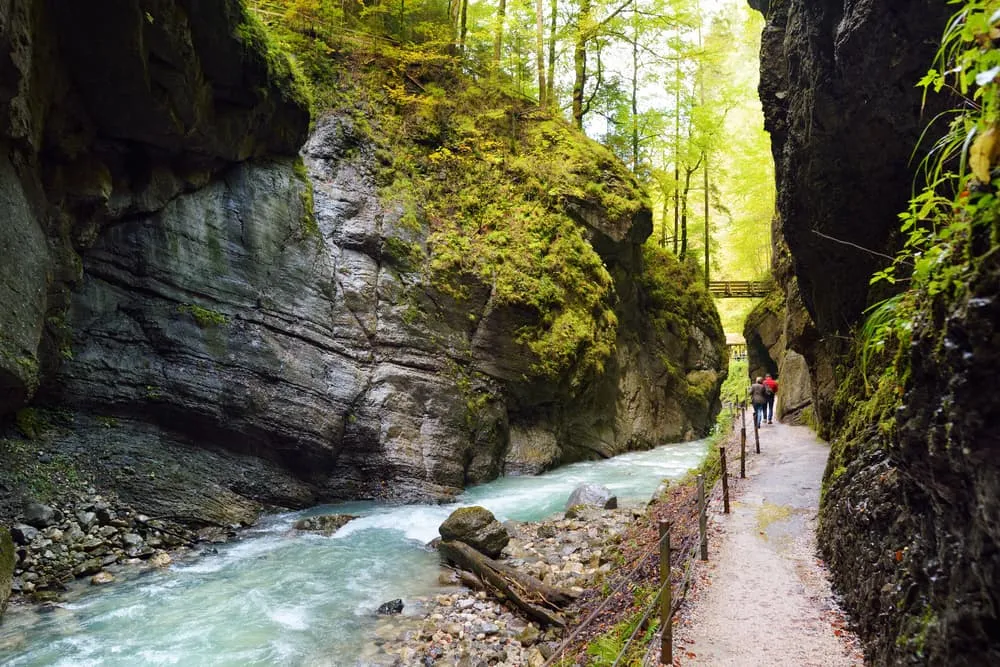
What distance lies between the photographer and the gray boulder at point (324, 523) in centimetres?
1098

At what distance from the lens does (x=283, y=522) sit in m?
11.5

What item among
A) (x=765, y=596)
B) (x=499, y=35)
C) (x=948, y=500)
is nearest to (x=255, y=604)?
(x=765, y=596)

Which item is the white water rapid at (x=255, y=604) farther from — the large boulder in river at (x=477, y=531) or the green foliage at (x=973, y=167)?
the green foliage at (x=973, y=167)

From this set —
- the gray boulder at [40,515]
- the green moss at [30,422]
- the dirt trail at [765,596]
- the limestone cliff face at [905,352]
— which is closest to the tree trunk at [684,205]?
the limestone cliff face at [905,352]

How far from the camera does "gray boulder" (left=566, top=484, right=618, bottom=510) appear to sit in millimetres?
12031

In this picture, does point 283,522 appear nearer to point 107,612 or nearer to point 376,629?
point 107,612

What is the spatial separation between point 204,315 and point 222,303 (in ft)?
1.55

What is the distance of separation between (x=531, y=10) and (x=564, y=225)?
1010 cm

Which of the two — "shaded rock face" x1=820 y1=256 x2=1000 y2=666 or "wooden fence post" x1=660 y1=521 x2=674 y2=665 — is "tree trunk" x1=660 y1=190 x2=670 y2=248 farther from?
"shaded rock face" x1=820 y1=256 x2=1000 y2=666

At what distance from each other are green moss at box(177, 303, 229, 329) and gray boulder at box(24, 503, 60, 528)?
4089 millimetres

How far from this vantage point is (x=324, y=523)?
11203 millimetres

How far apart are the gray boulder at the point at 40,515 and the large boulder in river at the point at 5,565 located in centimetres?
115

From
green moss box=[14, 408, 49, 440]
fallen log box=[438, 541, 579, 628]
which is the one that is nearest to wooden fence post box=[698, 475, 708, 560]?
fallen log box=[438, 541, 579, 628]

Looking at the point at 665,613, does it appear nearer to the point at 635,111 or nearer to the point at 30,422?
the point at 30,422
